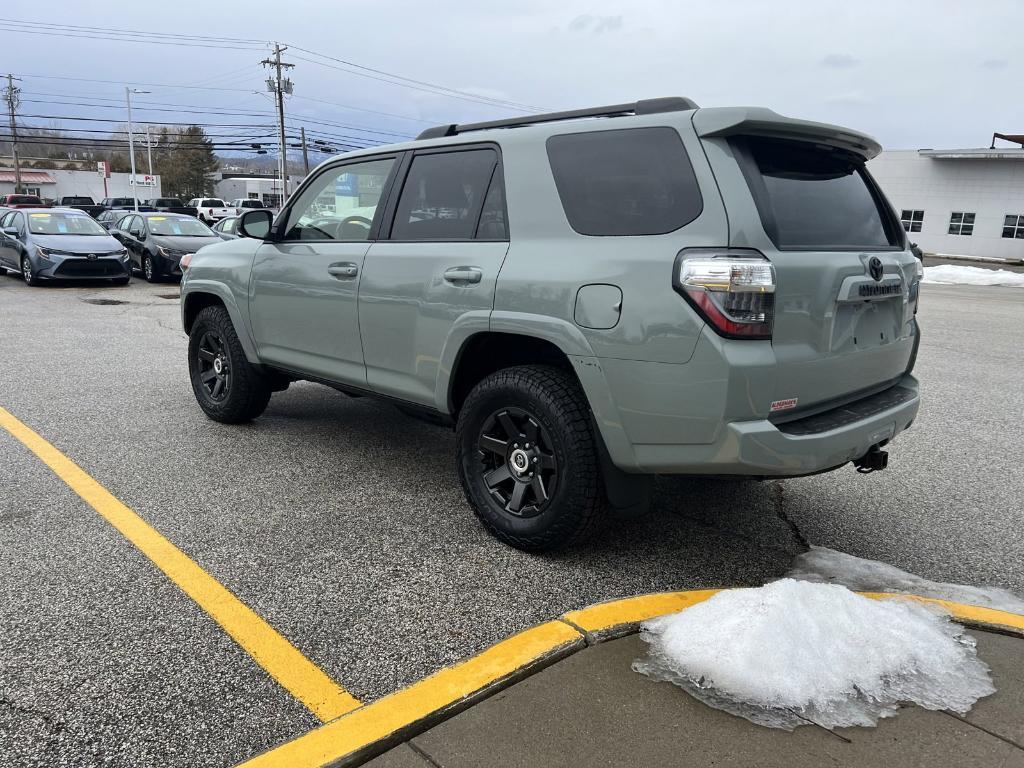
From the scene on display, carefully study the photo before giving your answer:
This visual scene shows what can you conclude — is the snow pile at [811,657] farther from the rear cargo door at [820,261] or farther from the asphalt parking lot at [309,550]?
the rear cargo door at [820,261]

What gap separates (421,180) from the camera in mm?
4059

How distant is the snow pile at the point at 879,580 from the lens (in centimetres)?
314

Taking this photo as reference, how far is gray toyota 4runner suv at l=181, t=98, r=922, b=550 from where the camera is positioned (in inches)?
111

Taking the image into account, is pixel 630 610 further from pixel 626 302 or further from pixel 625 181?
pixel 625 181

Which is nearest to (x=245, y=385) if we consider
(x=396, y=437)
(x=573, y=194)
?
(x=396, y=437)

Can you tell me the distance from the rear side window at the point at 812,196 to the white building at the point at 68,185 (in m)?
73.5

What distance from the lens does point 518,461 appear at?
11.3 feet

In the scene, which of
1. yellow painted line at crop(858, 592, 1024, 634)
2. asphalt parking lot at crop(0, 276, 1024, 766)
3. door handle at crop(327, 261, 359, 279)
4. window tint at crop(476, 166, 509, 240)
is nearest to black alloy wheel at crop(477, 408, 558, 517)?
asphalt parking lot at crop(0, 276, 1024, 766)

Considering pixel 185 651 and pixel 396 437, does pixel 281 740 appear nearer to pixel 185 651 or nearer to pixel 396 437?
pixel 185 651

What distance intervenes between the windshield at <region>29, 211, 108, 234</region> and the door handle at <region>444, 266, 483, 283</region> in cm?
1502

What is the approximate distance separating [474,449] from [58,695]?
1.86 m

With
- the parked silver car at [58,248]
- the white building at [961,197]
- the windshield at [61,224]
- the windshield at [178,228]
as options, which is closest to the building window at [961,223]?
the white building at [961,197]

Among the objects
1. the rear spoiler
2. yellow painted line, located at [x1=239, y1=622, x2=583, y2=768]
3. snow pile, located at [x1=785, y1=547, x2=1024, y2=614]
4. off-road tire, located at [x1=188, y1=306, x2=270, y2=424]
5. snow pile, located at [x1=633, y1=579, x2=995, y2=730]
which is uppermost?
the rear spoiler

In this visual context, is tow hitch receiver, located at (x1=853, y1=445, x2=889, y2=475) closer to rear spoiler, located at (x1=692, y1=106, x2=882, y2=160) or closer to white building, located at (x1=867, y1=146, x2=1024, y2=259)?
rear spoiler, located at (x1=692, y1=106, x2=882, y2=160)
